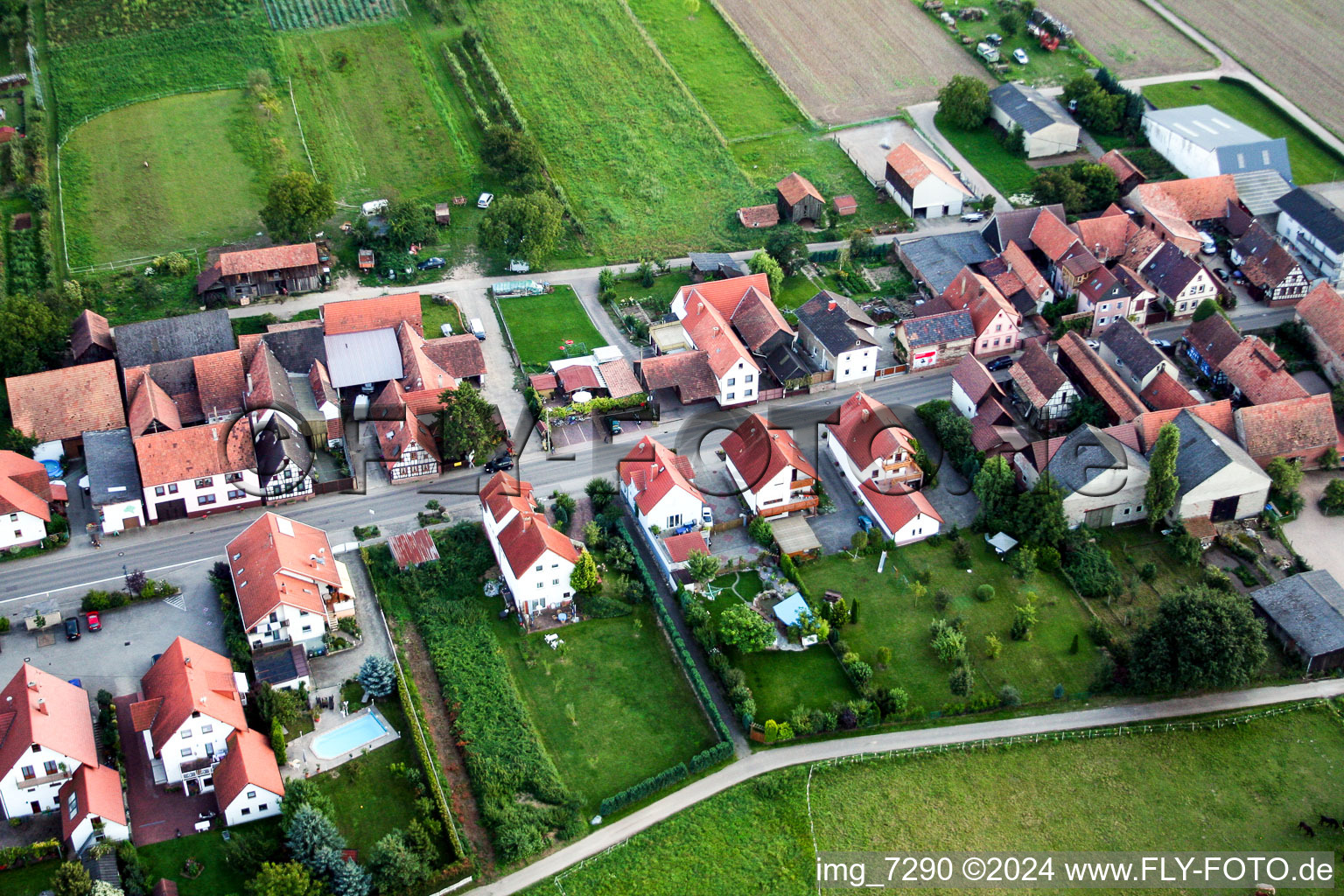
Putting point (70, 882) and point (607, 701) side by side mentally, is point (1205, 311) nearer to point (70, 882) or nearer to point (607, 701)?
point (607, 701)

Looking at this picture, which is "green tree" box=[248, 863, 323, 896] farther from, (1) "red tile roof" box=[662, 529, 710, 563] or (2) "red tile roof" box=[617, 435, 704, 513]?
(2) "red tile roof" box=[617, 435, 704, 513]

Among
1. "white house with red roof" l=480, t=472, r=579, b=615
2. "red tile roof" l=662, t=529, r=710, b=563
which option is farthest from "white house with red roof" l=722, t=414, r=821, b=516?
"white house with red roof" l=480, t=472, r=579, b=615

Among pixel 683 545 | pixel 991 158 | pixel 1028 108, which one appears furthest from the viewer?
pixel 1028 108

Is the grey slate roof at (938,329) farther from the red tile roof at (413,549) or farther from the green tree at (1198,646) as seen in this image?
the red tile roof at (413,549)

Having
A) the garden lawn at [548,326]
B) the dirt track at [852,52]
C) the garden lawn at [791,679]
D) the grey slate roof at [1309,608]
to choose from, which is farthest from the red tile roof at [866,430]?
the dirt track at [852,52]

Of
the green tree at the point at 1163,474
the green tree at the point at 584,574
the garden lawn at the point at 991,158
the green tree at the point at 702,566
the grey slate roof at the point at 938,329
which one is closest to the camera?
the green tree at the point at 584,574

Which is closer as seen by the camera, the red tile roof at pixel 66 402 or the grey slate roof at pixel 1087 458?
the grey slate roof at pixel 1087 458

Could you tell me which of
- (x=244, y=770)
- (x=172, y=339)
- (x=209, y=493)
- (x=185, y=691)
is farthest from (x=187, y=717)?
(x=172, y=339)
